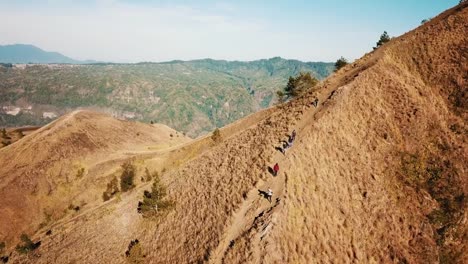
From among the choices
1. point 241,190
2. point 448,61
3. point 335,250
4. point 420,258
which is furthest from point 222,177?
point 448,61

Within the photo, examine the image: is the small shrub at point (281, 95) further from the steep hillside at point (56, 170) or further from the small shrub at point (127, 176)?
the steep hillside at point (56, 170)

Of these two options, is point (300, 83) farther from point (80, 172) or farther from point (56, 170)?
point (56, 170)

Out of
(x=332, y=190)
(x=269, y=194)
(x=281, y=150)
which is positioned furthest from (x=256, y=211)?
(x=281, y=150)

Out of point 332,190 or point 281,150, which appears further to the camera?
point 281,150

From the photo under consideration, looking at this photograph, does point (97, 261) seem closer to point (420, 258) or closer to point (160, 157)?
point (420, 258)

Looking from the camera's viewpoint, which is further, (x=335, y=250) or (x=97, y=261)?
(x=97, y=261)

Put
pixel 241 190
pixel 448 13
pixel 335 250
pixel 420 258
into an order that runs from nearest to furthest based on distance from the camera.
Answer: pixel 335 250 < pixel 420 258 < pixel 241 190 < pixel 448 13

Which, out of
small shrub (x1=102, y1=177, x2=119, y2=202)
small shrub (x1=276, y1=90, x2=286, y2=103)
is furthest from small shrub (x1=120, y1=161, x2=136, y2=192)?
small shrub (x1=276, y1=90, x2=286, y2=103)
